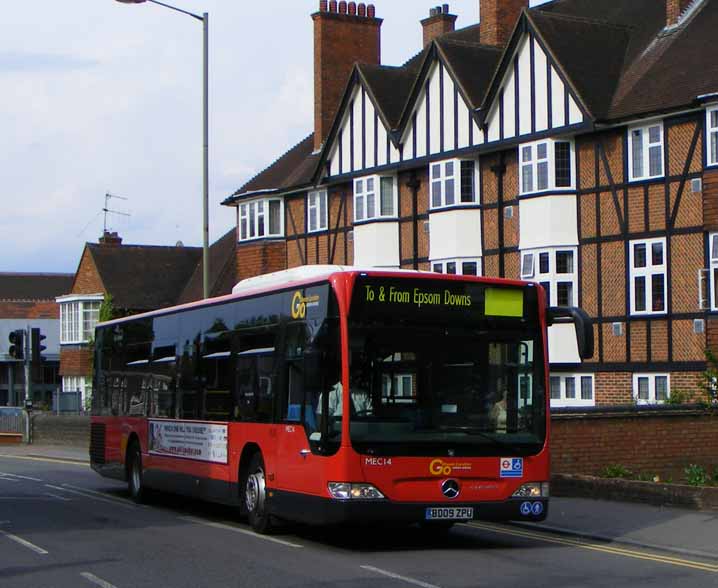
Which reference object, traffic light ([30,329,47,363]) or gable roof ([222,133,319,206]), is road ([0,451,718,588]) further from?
gable roof ([222,133,319,206])

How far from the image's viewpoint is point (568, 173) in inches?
1389

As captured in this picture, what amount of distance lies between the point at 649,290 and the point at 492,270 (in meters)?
6.02

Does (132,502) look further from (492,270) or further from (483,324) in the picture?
(492,270)

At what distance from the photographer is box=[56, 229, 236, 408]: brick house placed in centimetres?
6444

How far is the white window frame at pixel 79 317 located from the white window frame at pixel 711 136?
39.1m

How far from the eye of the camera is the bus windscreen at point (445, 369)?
539 inches

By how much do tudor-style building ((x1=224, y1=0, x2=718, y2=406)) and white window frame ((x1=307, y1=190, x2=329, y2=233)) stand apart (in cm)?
62

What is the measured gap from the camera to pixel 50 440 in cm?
4419

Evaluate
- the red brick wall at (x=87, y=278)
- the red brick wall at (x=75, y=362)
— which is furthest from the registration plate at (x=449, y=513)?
the red brick wall at (x=87, y=278)

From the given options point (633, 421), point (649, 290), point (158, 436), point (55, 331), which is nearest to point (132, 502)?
point (158, 436)

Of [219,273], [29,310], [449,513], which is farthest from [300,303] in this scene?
[29,310]

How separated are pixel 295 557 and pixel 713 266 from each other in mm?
20219

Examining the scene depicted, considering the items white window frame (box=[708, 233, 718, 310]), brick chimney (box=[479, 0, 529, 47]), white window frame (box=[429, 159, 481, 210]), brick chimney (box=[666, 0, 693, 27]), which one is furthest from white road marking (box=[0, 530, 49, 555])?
brick chimney (box=[479, 0, 529, 47])

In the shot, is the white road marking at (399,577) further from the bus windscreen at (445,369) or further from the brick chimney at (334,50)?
the brick chimney at (334,50)
